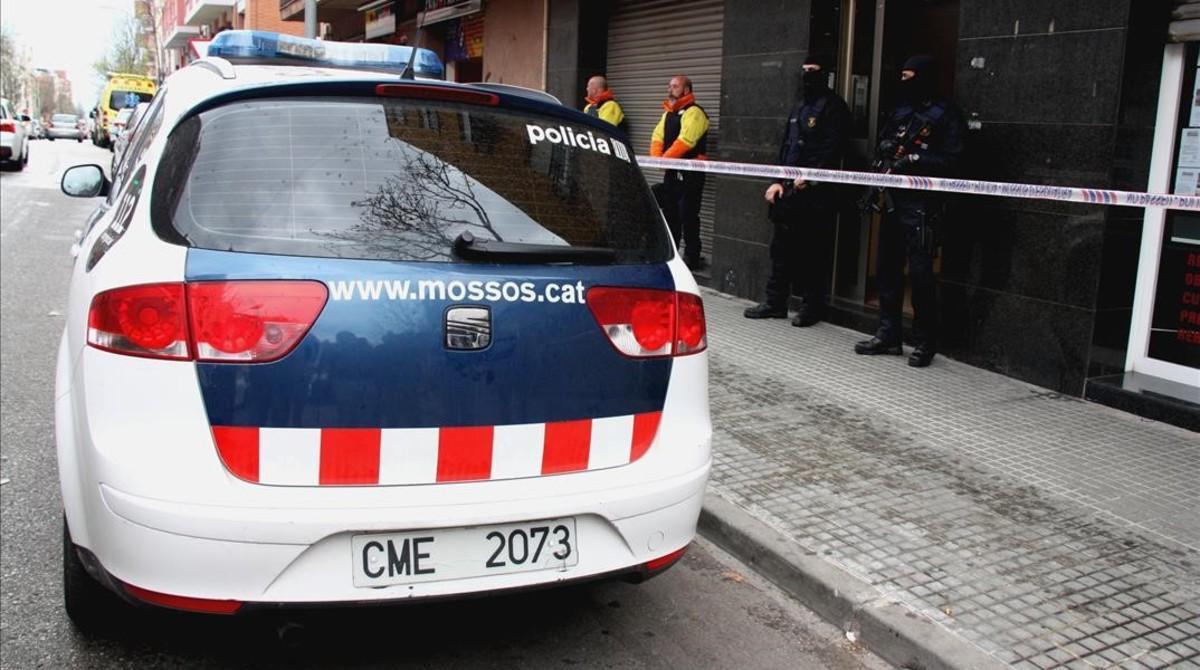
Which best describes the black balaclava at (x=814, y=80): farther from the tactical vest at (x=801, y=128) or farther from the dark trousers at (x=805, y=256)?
the dark trousers at (x=805, y=256)

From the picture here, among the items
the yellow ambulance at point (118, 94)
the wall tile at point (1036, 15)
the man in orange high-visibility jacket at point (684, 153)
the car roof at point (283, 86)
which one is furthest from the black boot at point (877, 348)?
the yellow ambulance at point (118, 94)

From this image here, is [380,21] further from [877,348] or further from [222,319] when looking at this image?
[222,319]

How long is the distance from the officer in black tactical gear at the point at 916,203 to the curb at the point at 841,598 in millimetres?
2943

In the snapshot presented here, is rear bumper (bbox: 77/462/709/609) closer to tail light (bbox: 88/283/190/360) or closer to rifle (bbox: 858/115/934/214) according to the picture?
tail light (bbox: 88/283/190/360)

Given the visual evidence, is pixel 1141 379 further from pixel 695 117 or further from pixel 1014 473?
→ pixel 695 117

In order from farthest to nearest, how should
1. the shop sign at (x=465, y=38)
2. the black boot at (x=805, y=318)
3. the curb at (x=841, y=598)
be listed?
the shop sign at (x=465, y=38)
the black boot at (x=805, y=318)
the curb at (x=841, y=598)

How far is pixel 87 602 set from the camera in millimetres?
3080

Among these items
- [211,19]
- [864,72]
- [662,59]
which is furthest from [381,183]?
[211,19]

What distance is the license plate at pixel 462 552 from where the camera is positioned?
8.35 ft

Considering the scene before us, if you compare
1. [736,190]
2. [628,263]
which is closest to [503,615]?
[628,263]

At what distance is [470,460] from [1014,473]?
10.4ft

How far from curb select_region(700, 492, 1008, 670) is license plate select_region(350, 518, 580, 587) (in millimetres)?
1214

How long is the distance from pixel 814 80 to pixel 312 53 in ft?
12.8

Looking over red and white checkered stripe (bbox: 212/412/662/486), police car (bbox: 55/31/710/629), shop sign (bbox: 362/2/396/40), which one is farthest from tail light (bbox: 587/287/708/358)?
shop sign (bbox: 362/2/396/40)
